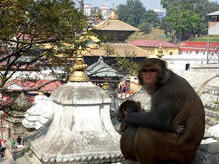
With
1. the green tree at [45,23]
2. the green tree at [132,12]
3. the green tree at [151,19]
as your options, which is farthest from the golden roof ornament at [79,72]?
the green tree at [151,19]

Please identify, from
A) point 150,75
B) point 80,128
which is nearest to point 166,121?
point 150,75

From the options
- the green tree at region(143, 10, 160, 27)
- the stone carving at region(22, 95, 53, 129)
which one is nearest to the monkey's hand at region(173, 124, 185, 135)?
the stone carving at region(22, 95, 53, 129)

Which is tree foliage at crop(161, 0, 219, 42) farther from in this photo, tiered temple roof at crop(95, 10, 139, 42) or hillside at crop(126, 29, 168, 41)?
tiered temple roof at crop(95, 10, 139, 42)

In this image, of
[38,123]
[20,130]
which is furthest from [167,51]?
[38,123]

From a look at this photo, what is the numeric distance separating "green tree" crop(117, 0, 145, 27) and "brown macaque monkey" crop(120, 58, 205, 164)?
9528 cm

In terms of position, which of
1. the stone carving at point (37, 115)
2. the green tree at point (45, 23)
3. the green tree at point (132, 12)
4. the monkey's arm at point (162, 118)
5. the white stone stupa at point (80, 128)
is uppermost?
the green tree at point (132, 12)

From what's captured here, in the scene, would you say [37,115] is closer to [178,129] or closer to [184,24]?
[178,129]

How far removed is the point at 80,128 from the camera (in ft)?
14.6

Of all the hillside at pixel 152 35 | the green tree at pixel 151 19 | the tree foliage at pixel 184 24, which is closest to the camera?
the tree foliage at pixel 184 24

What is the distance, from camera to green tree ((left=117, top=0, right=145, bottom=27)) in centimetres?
9675

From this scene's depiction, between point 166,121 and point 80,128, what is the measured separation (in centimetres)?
236

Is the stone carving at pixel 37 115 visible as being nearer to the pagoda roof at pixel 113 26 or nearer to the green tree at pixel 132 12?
the pagoda roof at pixel 113 26

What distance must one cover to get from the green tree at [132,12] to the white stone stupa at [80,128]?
93.1m

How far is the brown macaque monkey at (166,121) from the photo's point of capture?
226cm
